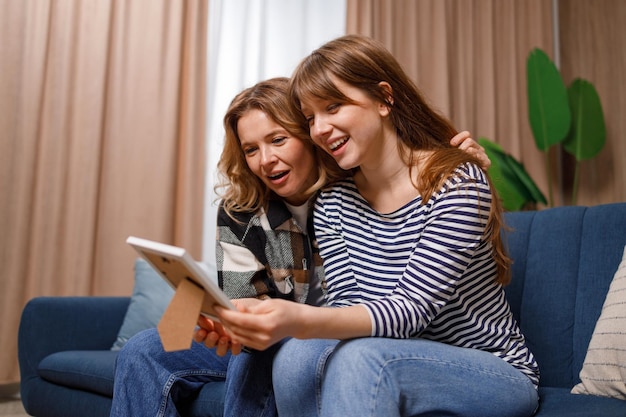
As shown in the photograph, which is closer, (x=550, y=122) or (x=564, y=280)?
(x=564, y=280)

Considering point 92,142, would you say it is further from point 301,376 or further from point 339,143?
point 301,376

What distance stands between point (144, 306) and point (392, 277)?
1.36 metres

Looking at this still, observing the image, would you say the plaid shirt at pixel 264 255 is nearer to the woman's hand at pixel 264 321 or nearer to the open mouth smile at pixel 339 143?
the open mouth smile at pixel 339 143

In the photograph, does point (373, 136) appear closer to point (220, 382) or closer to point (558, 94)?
point (220, 382)

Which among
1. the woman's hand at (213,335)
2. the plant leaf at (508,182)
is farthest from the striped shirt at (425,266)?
the plant leaf at (508,182)

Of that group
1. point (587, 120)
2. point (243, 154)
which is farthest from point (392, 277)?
point (587, 120)

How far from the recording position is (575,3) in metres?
3.98

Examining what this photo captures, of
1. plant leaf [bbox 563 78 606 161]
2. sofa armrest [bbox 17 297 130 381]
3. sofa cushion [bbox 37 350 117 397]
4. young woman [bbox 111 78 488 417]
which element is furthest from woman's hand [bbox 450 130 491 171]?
plant leaf [bbox 563 78 606 161]

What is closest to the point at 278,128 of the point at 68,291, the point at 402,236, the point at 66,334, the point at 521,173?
the point at 402,236

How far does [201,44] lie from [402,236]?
2308mm

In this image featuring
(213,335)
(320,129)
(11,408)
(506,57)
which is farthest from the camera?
(506,57)

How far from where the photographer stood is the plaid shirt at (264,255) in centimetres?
143

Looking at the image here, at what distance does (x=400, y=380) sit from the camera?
99 centimetres

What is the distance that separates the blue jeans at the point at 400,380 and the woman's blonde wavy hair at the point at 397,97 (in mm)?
264
